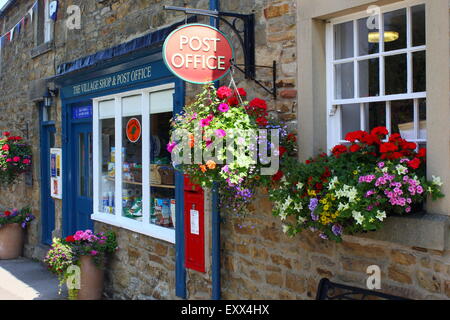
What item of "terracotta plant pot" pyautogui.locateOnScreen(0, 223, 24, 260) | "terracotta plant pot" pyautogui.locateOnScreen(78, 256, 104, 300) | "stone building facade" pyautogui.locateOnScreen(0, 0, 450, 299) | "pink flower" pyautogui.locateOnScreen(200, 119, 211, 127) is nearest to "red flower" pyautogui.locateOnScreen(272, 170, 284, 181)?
"stone building facade" pyautogui.locateOnScreen(0, 0, 450, 299)

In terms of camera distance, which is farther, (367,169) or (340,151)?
(340,151)

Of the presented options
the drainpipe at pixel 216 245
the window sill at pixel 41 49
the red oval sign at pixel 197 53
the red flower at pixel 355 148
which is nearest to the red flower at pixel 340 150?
the red flower at pixel 355 148

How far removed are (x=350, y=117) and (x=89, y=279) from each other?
4407 mm

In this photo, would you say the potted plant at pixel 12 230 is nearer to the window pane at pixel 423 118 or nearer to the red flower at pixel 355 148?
the red flower at pixel 355 148

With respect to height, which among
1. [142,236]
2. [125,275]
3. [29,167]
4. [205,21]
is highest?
[205,21]

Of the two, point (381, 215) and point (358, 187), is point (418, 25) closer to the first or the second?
point (358, 187)

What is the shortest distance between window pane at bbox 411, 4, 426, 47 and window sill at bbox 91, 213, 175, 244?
3.49 m

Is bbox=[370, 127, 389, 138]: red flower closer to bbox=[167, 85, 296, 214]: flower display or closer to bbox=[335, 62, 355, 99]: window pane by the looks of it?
bbox=[335, 62, 355, 99]: window pane

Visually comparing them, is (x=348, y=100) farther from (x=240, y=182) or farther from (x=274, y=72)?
(x=240, y=182)

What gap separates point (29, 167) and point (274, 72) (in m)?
7.15

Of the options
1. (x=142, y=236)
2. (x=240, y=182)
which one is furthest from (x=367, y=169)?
(x=142, y=236)

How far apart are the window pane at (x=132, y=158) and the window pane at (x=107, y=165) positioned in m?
0.38

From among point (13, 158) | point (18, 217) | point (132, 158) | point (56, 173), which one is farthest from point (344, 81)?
point (18, 217)

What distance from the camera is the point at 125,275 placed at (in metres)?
6.88
